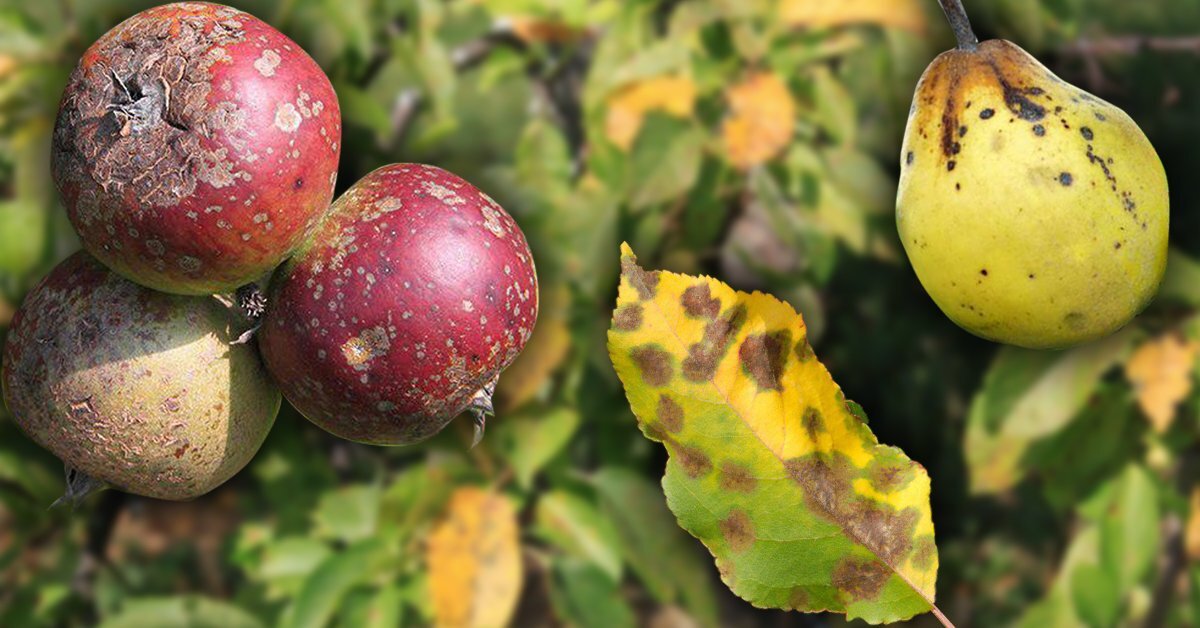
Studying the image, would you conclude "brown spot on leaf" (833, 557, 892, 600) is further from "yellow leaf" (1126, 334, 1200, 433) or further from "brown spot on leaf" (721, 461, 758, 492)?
"yellow leaf" (1126, 334, 1200, 433)

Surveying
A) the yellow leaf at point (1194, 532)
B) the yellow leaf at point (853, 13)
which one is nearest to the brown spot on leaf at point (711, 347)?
the yellow leaf at point (853, 13)

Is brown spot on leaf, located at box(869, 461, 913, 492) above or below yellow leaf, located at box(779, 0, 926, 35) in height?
above

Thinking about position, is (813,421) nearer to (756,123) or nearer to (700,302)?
(700,302)

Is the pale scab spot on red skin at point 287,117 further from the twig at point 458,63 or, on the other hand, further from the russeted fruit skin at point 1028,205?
the twig at point 458,63

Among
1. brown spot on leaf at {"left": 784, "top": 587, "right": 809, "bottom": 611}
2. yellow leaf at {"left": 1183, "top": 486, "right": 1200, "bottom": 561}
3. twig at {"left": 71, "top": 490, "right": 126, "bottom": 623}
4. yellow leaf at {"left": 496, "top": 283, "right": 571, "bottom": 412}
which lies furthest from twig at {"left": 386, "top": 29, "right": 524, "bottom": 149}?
yellow leaf at {"left": 1183, "top": 486, "right": 1200, "bottom": 561}

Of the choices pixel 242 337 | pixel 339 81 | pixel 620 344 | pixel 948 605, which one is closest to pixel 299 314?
pixel 242 337

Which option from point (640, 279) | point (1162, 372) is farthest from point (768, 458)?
point (1162, 372)
